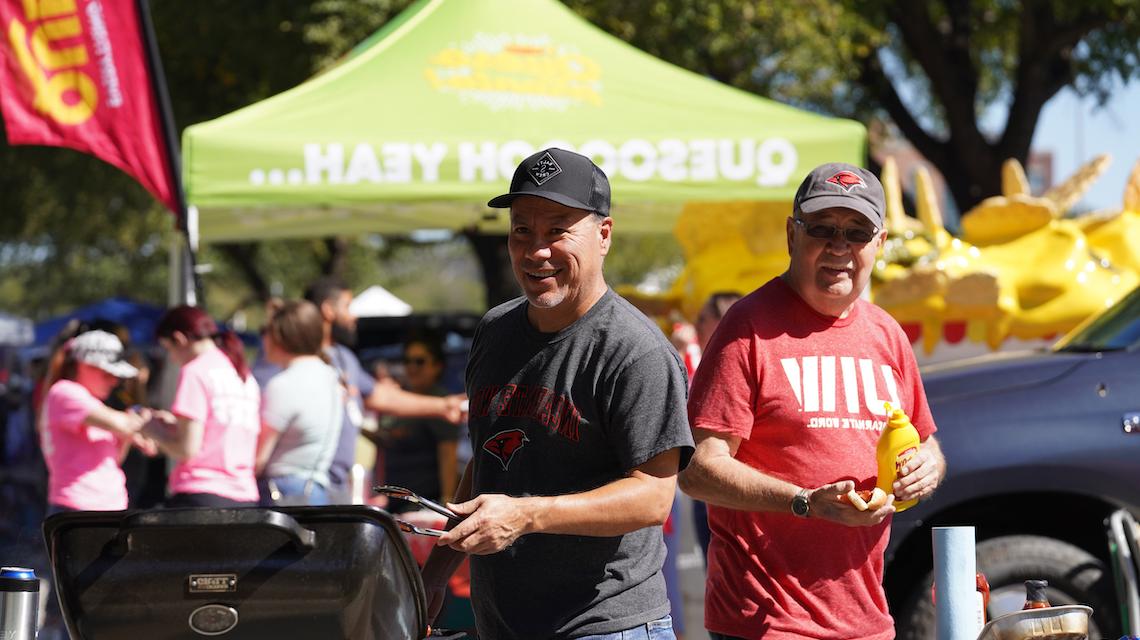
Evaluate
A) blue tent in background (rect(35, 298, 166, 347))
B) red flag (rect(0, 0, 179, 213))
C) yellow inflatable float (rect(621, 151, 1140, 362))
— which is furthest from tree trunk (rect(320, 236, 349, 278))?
red flag (rect(0, 0, 179, 213))

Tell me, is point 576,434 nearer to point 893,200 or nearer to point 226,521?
point 226,521

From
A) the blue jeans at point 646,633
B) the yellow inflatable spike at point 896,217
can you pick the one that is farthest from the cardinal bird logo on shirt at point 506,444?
the yellow inflatable spike at point 896,217

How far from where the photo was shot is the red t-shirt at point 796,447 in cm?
339

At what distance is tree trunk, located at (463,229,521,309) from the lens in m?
20.3

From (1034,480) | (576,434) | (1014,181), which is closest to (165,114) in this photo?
(1034,480)

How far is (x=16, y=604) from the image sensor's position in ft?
10.0

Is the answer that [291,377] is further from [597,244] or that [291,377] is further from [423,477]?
[597,244]

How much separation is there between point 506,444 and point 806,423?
0.77 meters

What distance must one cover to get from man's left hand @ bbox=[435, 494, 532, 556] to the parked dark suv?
298 cm

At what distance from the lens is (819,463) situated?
3.41m

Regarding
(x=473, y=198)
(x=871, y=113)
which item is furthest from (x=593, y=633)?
(x=871, y=113)

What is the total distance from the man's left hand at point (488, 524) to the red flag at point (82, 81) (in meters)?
5.40

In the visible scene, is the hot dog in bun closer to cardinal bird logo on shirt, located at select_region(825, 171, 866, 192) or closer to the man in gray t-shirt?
the man in gray t-shirt

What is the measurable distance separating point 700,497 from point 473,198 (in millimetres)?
4621
